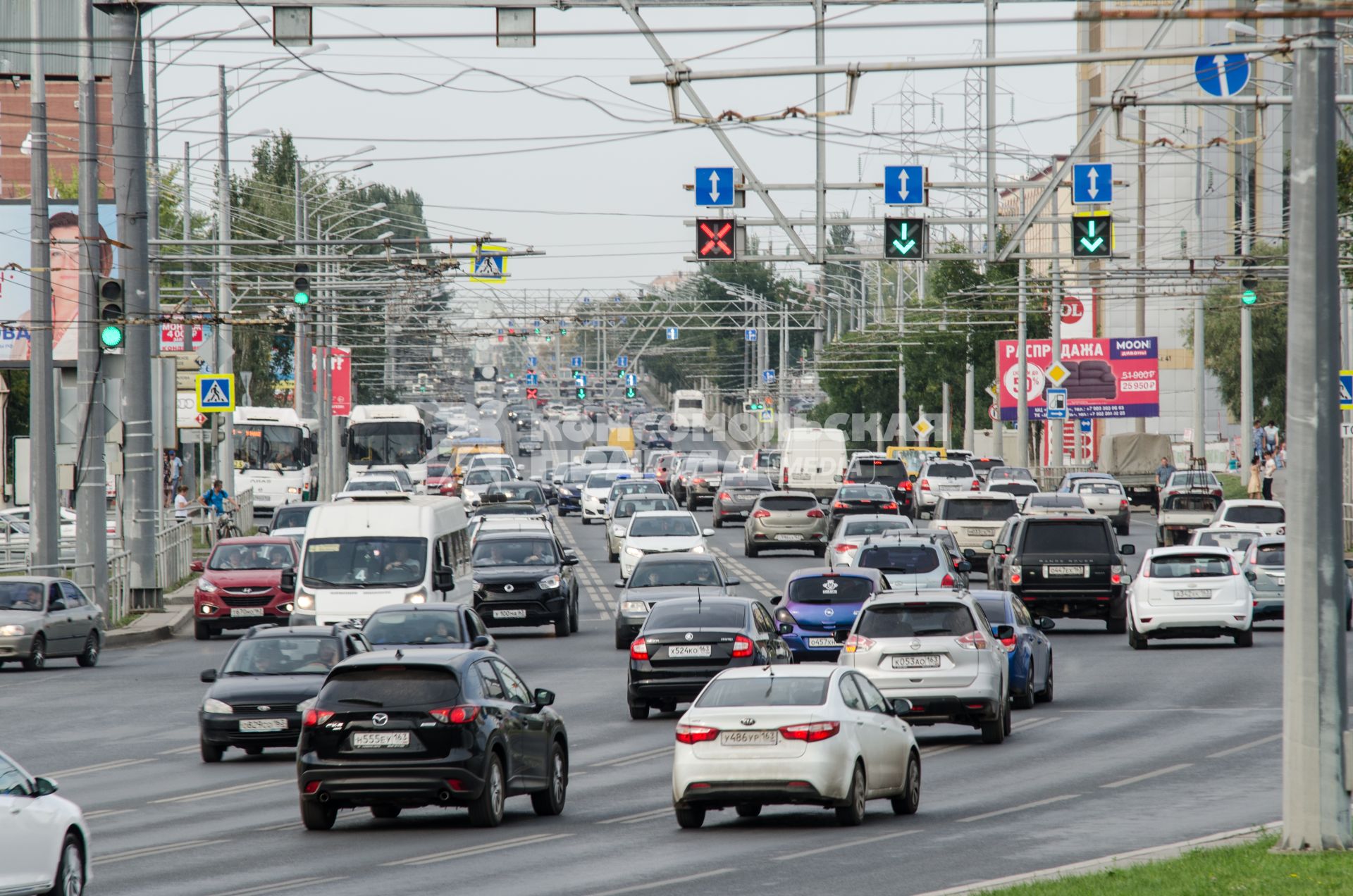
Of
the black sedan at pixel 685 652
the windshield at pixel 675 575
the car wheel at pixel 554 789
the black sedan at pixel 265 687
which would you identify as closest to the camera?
the car wheel at pixel 554 789

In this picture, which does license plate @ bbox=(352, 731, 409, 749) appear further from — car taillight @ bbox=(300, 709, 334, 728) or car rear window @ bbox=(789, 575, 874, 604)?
car rear window @ bbox=(789, 575, 874, 604)

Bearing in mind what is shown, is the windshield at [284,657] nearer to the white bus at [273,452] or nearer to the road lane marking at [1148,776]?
the road lane marking at [1148,776]

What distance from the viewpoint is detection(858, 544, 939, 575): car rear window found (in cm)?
3216

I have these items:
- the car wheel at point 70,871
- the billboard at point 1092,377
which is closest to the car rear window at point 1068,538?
the car wheel at point 70,871

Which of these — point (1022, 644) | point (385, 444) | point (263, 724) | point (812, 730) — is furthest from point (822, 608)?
point (385, 444)

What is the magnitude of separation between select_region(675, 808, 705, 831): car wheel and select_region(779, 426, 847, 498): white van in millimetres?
54349

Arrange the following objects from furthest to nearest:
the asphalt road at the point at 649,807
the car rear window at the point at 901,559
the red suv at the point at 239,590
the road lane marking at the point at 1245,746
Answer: the red suv at the point at 239,590, the car rear window at the point at 901,559, the road lane marking at the point at 1245,746, the asphalt road at the point at 649,807

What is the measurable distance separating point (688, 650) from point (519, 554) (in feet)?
38.1

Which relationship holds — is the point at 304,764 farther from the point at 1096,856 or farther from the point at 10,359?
the point at 10,359

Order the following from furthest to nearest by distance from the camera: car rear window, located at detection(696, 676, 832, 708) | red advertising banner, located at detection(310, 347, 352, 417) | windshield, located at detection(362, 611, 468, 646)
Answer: red advertising banner, located at detection(310, 347, 352, 417), windshield, located at detection(362, 611, 468, 646), car rear window, located at detection(696, 676, 832, 708)

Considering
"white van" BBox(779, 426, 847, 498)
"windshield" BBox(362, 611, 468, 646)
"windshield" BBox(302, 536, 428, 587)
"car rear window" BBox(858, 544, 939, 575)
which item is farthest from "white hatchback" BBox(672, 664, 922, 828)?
"white van" BBox(779, 426, 847, 498)

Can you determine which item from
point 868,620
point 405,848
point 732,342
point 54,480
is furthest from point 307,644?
point 732,342

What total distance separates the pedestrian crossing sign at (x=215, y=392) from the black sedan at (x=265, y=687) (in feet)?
73.7

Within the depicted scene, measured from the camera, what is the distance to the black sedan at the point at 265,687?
21094 millimetres
